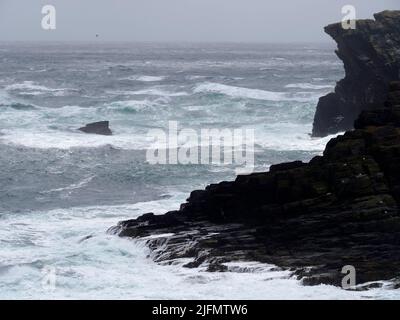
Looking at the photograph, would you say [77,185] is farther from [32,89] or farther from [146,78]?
[146,78]

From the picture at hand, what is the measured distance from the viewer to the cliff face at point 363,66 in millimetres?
43531

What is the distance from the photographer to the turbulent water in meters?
23.7

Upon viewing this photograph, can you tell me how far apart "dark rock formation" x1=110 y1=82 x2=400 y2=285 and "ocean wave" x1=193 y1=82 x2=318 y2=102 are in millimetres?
44880

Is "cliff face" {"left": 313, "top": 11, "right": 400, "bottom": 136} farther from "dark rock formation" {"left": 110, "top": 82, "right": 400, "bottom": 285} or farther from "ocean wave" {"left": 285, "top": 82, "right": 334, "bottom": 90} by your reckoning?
"ocean wave" {"left": 285, "top": 82, "right": 334, "bottom": 90}

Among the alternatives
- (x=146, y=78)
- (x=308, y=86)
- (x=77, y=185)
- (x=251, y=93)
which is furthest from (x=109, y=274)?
(x=146, y=78)

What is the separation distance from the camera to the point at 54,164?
42938 millimetres

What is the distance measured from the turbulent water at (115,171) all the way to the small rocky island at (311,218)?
31.3 inches

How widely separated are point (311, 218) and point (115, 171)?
57.4 ft

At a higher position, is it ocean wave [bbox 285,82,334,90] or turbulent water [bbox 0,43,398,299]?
ocean wave [bbox 285,82,334,90]

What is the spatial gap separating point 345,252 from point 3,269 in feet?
33.0

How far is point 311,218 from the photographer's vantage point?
82.6ft

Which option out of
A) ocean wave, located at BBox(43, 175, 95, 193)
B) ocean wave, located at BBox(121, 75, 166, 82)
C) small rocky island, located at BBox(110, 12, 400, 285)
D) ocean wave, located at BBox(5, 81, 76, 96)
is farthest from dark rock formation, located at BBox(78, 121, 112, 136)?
ocean wave, located at BBox(121, 75, 166, 82)

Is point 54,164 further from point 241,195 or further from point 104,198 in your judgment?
point 241,195

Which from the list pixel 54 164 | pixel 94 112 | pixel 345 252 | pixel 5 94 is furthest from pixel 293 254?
pixel 5 94
